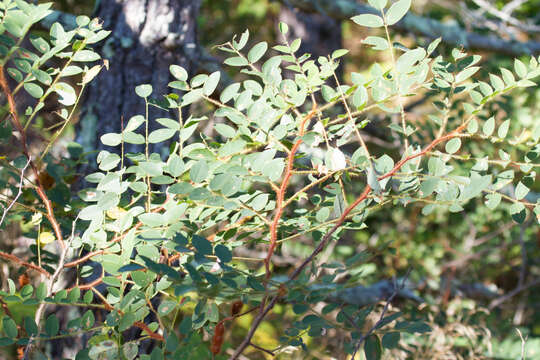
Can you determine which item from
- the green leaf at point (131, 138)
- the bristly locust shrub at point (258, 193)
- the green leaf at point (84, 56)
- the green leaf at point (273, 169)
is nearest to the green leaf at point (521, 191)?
the bristly locust shrub at point (258, 193)

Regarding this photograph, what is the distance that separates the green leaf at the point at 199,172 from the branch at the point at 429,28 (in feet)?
6.03

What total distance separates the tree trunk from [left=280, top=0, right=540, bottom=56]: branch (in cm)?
110

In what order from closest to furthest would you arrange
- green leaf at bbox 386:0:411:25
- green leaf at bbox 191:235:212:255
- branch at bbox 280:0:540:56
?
green leaf at bbox 191:235:212:255
green leaf at bbox 386:0:411:25
branch at bbox 280:0:540:56

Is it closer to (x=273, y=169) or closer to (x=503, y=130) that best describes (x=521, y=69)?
(x=503, y=130)

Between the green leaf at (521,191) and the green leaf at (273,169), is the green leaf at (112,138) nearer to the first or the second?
the green leaf at (273,169)

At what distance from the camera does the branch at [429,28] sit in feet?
7.93

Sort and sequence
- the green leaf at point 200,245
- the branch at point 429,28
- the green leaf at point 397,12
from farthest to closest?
the branch at point 429,28, the green leaf at point 397,12, the green leaf at point 200,245

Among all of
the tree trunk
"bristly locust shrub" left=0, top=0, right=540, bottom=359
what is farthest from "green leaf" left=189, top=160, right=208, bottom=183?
the tree trunk

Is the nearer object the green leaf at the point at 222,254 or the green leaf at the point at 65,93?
the green leaf at the point at 222,254

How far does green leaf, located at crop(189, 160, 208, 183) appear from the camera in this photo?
713 millimetres

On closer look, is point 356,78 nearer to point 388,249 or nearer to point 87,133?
point 388,249

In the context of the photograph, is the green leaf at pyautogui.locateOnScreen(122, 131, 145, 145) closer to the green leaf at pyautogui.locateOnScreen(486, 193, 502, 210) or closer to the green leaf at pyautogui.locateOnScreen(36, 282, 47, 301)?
the green leaf at pyautogui.locateOnScreen(36, 282, 47, 301)

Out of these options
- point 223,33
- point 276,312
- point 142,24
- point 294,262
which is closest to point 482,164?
point 142,24

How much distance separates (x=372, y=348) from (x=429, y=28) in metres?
2.16
